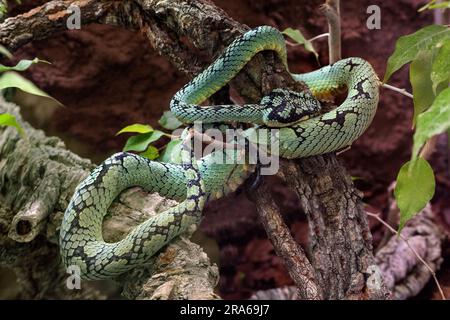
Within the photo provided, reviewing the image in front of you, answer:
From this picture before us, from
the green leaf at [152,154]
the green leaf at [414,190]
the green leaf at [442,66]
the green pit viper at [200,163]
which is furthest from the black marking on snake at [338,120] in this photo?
the green leaf at [152,154]

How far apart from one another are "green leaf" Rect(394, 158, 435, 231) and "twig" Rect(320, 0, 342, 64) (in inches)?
28.6

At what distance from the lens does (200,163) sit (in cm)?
186

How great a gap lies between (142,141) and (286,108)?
0.67 meters

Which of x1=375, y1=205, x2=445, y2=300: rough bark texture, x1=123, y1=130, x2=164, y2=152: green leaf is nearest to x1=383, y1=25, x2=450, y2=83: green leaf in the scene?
x1=123, y1=130, x2=164, y2=152: green leaf

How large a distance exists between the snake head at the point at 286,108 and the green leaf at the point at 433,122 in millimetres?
730

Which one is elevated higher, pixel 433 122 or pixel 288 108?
pixel 433 122

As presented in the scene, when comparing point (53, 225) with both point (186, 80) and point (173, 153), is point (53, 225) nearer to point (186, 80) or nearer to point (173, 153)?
point (173, 153)

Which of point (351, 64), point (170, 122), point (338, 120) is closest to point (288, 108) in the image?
point (338, 120)

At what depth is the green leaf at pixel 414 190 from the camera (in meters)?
1.43

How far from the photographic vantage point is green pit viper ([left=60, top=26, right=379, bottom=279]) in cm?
154

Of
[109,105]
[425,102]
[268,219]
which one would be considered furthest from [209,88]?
[109,105]

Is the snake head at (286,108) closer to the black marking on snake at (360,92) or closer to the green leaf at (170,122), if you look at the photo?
the black marking on snake at (360,92)

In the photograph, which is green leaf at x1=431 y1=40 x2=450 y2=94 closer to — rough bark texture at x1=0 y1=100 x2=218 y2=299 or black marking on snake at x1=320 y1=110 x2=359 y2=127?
black marking on snake at x1=320 y1=110 x2=359 y2=127

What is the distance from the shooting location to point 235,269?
11.6 feet
